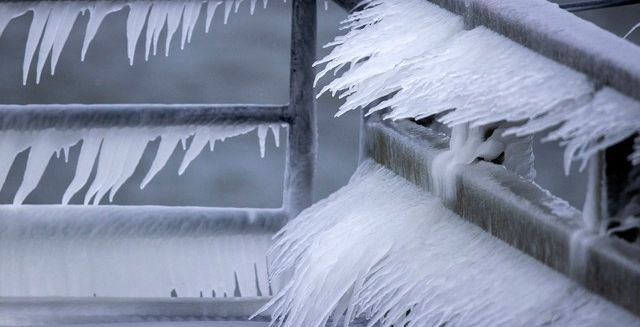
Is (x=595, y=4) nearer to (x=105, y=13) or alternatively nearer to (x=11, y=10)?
(x=105, y=13)

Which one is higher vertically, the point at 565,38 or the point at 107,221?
the point at 565,38

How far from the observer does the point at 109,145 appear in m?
1.48

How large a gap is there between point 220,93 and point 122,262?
12.5ft

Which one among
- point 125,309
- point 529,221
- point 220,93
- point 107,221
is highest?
point 529,221

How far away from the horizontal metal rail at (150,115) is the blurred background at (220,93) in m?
2.40

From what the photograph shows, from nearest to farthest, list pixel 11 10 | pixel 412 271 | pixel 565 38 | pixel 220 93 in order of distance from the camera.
Answer: pixel 565 38 < pixel 412 271 < pixel 11 10 < pixel 220 93

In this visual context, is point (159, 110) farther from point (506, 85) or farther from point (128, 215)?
point (506, 85)

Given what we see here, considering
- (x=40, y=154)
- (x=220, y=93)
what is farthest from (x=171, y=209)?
(x=220, y=93)

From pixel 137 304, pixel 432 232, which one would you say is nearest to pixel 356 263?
pixel 432 232

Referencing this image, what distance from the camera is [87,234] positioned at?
1.47 meters

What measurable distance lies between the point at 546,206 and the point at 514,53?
133 mm

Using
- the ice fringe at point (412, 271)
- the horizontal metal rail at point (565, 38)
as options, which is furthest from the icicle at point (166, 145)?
the horizontal metal rail at point (565, 38)

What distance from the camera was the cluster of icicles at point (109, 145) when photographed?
1468mm

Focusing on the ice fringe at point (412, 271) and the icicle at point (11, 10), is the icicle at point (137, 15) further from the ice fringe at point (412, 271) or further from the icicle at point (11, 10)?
the ice fringe at point (412, 271)
